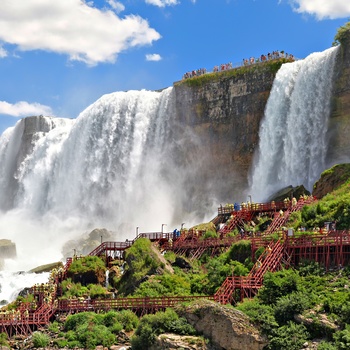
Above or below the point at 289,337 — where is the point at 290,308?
above

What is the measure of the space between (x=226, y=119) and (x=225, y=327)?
4313 cm

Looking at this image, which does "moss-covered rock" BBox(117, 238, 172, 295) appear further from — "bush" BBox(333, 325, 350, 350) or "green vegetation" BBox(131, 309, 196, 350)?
"bush" BBox(333, 325, 350, 350)

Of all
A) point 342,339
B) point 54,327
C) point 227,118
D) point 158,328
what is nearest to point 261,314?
point 342,339

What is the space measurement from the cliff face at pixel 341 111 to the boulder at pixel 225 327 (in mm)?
29504

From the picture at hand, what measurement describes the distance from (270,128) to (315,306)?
3537cm

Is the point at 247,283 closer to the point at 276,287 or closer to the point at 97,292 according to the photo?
the point at 276,287

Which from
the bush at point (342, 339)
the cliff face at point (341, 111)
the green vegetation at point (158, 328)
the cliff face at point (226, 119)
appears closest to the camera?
the bush at point (342, 339)

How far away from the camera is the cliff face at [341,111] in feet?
195

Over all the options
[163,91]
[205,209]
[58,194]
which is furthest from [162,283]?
[58,194]

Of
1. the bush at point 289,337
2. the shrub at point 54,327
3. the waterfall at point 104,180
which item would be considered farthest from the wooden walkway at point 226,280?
the waterfall at point 104,180

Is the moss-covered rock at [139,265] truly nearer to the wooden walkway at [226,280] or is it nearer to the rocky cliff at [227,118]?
the wooden walkway at [226,280]

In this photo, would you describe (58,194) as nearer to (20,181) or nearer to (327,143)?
(20,181)

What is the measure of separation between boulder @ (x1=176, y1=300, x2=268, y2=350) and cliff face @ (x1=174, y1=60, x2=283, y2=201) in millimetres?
36727

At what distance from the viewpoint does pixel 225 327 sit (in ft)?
103
